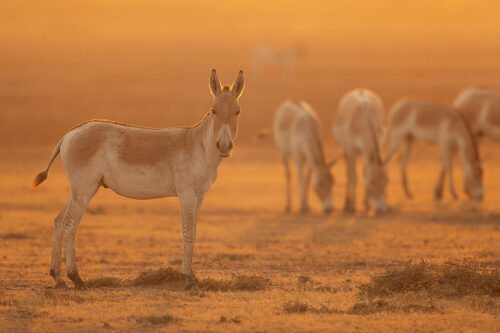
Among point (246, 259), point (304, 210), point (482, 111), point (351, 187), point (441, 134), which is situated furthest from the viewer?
point (482, 111)

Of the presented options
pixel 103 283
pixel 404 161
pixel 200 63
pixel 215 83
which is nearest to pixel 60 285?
pixel 103 283

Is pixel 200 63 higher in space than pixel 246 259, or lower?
higher

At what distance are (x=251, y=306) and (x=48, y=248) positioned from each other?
200 inches

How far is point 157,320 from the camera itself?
7.39 meters

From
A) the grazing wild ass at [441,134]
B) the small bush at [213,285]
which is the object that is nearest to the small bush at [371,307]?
the small bush at [213,285]

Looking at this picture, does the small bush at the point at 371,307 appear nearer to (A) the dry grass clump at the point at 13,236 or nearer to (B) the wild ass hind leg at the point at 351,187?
(A) the dry grass clump at the point at 13,236

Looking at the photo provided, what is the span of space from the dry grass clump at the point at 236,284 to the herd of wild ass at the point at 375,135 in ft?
25.7

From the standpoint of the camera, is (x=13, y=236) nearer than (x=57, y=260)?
No

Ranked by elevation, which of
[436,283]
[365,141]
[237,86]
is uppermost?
[237,86]

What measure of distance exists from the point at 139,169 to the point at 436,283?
3666 millimetres

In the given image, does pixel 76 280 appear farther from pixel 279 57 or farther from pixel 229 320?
pixel 279 57

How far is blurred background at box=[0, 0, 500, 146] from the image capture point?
108 feet

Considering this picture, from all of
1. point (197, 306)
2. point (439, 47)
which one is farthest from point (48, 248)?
point (439, 47)

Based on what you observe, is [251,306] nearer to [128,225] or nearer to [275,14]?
[128,225]
